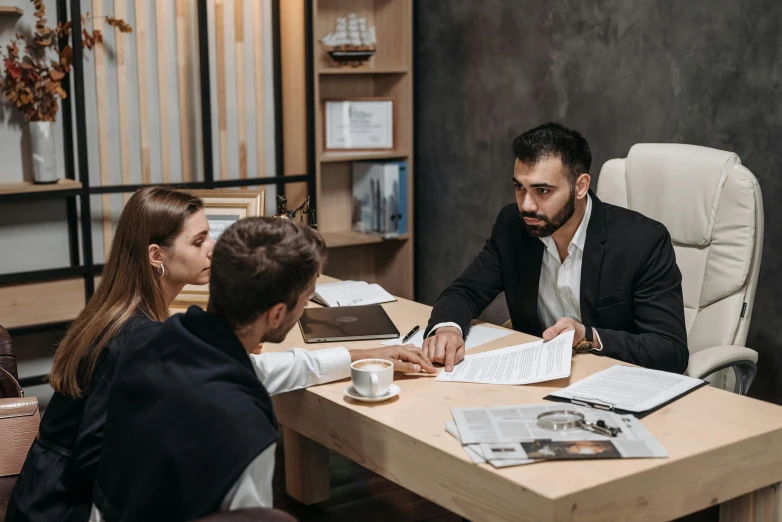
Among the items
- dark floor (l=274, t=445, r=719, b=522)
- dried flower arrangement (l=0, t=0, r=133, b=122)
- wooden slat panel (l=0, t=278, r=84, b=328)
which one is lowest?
dark floor (l=274, t=445, r=719, b=522)

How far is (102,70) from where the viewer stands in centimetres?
374

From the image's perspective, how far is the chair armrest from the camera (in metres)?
2.27

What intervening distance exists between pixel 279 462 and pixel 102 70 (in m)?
1.78

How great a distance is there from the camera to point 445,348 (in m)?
2.08

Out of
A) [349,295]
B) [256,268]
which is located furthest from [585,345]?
[256,268]

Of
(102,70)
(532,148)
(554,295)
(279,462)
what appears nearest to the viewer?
(532,148)

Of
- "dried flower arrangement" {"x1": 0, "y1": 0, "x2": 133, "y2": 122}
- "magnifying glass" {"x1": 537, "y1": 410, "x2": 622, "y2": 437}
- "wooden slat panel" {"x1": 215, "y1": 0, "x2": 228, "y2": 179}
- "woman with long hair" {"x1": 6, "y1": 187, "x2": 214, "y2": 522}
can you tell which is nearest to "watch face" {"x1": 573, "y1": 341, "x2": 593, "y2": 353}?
"magnifying glass" {"x1": 537, "y1": 410, "x2": 622, "y2": 437}

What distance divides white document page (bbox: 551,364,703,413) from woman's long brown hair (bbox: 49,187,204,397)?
0.86m

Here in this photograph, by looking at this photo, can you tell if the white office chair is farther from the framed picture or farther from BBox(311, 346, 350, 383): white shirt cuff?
the framed picture

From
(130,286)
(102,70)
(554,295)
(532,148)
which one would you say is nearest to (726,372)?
(554,295)

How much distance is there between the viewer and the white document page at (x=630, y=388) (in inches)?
68.9

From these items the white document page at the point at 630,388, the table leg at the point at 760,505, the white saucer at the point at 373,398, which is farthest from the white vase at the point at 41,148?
the table leg at the point at 760,505

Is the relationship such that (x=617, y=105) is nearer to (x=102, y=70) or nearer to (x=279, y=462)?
(x=279, y=462)

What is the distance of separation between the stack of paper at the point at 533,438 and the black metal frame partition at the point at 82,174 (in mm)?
2275
